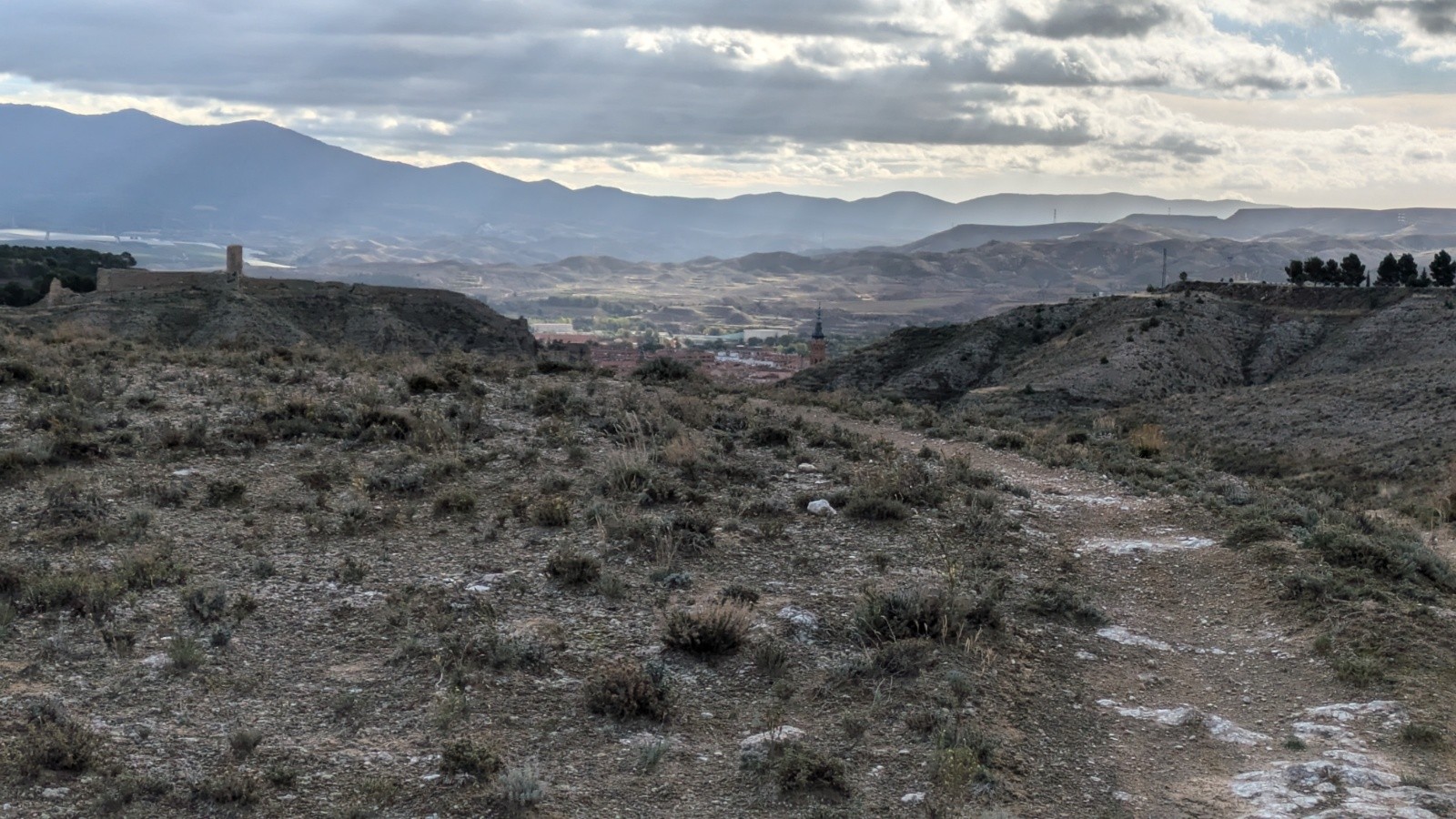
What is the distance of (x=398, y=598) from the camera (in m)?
9.74

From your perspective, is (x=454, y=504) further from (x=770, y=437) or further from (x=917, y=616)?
(x=770, y=437)

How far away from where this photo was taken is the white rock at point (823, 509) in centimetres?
1328

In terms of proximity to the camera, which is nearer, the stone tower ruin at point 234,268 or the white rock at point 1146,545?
the white rock at point 1146,545

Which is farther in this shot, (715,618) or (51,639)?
(715,618)

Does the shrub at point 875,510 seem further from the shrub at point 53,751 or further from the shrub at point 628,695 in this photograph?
the shrub at point 53,751

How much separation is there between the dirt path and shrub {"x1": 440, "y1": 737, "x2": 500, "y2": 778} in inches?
170

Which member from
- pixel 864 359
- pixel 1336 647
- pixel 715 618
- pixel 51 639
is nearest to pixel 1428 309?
pixel 864 359

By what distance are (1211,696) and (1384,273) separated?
259 feet

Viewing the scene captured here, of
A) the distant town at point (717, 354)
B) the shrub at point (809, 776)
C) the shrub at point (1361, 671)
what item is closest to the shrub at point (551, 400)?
the shrub at point (809, 776)

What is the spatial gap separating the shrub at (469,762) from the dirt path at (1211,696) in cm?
431

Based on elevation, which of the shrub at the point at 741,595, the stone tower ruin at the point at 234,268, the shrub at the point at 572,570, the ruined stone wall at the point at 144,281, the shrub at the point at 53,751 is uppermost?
the stone tower ruin at the point at 234,268

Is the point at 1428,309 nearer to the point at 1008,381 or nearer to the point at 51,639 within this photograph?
the point at 1008,381

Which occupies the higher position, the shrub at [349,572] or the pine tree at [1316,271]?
the pine tree at [1316,271]

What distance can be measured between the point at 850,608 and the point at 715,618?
5.57ft
